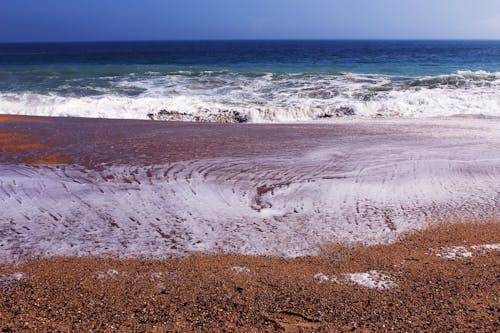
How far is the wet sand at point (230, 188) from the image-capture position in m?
4.37

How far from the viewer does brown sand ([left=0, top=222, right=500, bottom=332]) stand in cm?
298

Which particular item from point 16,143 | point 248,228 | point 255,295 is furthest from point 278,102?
point 255,295

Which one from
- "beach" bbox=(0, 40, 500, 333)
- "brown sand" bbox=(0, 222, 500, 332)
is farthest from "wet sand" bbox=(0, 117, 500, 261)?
"brown sand" bbox=(0, 222, 500, 332)

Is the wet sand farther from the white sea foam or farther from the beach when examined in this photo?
the white sea foam

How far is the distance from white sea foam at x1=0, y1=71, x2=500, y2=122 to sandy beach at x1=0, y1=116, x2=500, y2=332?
180 inches

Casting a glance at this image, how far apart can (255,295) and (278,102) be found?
1186cm

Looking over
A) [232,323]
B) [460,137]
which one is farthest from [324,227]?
[460,137]

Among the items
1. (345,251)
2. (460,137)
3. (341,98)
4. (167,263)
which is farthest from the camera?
(341,98)

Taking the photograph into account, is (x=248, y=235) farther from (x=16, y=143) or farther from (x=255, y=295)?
(x=16, y=143)

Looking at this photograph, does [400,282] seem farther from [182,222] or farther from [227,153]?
[227,153]

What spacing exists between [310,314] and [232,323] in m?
0.62

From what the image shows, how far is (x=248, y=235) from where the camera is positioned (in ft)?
14.6

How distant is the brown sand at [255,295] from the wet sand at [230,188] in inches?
11.8

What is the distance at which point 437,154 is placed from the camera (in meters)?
7.38
